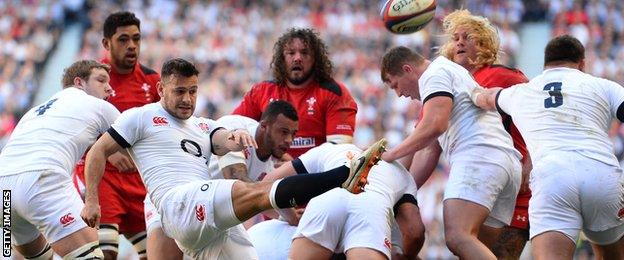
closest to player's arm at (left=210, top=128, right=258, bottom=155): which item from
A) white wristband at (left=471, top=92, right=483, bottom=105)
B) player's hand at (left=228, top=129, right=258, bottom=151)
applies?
player's hand at (left=228, top=129, right=258, bottom=151)

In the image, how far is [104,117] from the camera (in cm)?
923

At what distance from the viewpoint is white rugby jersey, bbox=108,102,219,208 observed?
8.66 m

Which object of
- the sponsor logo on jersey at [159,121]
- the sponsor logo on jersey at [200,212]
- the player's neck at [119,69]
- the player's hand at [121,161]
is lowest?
the sponsor logo on jersey at [200,212]

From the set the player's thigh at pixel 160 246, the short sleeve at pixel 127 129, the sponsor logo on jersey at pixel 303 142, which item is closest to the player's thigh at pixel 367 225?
the player's thigh at pixel 160 246

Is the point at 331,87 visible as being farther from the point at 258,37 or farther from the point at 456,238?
the point at 258,37

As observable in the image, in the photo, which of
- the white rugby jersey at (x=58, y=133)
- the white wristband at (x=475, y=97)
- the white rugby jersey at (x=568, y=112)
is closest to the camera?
the white rugby jersey at (x=568, y=112)

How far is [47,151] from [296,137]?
241 centimetres

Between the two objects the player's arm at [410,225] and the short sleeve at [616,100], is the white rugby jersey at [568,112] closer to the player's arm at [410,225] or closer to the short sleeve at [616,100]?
the short sleeve at [616,100]

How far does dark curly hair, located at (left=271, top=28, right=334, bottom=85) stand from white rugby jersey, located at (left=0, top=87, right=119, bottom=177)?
6.25 feet

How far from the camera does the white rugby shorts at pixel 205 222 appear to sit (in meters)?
8.17

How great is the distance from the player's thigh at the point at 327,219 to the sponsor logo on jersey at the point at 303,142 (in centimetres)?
186

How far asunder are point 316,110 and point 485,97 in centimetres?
211

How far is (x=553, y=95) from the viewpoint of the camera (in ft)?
27.2

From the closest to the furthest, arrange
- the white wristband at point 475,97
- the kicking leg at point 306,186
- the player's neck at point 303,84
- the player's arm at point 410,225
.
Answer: the kicking leg at point 306,186 < the player's arm at point 410,225 < the white wristband at point 475,97 < the player's neck at point 303,84
